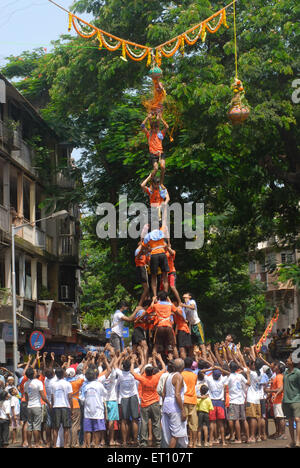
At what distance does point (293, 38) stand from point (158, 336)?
1046 centimetres

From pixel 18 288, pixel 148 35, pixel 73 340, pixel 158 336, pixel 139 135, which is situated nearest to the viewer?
pixel 158 336

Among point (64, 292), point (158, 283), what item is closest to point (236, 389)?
point (158, 283)

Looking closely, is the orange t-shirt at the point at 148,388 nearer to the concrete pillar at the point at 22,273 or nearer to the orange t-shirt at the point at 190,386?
the orange t-shirt at the point at 190,386

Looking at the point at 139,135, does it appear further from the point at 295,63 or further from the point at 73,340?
the point at 73,340

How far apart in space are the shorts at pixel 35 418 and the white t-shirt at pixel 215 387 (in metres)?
3.33

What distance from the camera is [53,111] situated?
36.4 meters

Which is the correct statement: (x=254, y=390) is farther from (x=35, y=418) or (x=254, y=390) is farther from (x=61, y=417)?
(x=35, y=418)

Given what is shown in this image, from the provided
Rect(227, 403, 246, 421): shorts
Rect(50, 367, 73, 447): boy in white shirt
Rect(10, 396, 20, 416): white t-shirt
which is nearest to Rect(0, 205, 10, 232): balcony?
Rect(10, 396, 20, 416): white t-shirt

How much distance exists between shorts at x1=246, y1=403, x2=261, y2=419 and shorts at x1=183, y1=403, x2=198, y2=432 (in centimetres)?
203

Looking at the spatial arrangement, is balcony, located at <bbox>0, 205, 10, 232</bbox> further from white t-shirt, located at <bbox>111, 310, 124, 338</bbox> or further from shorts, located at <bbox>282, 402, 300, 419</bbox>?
shorts, located at <bbox>282, 402, 300, 419</bbox>

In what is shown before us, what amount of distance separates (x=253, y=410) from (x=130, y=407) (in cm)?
267

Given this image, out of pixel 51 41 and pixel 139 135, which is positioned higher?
pixel 51 41
